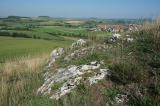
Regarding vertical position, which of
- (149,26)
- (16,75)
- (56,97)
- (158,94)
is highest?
(149,26)

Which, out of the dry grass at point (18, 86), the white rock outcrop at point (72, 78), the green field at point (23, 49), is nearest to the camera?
the white rock outcrop at point (72, 78)

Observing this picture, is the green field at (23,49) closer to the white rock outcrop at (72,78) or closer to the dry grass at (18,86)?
the dry grass at (18,86)

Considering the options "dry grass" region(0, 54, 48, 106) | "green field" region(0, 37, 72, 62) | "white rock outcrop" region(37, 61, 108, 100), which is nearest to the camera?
"white rock outcrop" region(37, 61, 108, 100)

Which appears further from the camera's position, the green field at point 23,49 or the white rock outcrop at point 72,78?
the green field at point 23,49

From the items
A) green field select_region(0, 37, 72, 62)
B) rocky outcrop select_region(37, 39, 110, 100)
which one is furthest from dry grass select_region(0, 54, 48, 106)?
green field select_region(0, 37, 72, 62)

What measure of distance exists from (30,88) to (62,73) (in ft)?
3.24

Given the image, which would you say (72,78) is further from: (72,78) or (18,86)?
(18,86)

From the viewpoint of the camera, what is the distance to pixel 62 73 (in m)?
6.94

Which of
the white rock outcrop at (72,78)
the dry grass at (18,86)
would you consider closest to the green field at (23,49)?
the dry grass at (18,86)

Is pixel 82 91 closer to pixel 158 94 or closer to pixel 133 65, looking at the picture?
pixel 133 65

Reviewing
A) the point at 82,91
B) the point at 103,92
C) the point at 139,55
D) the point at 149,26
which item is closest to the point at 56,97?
the point at 82,91

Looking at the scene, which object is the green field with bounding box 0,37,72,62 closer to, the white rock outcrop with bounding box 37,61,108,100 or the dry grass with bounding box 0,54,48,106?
the dry grass with bounding box 0,54,48,106

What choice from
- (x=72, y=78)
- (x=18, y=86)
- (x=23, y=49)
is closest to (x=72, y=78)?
(x=72, y=78)

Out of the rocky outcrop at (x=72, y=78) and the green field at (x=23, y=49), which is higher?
the rocky outcrop at (x=72, y=78)
